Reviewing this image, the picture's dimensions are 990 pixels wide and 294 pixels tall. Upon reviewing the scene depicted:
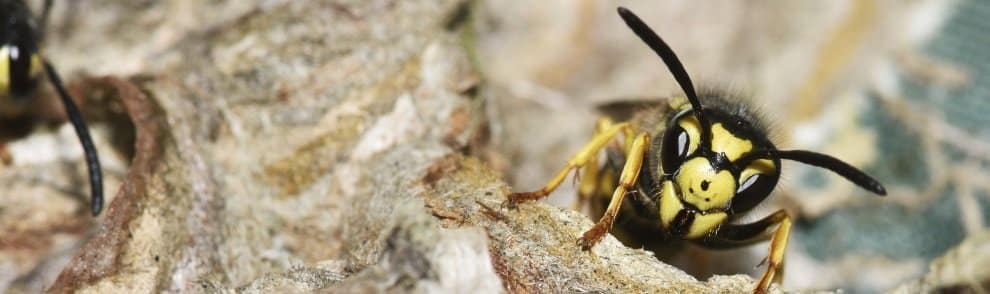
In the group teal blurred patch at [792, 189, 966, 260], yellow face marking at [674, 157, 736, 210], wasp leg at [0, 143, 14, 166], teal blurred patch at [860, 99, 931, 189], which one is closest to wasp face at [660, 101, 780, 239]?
yellow face marking at [674, 157, 736, 210]

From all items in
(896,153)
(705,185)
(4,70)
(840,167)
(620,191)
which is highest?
(896,153)

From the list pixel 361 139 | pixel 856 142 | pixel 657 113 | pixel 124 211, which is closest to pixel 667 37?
pixel 856 142

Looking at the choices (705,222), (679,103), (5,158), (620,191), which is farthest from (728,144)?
(5,158)

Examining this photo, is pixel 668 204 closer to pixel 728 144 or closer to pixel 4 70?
pixel 728 144

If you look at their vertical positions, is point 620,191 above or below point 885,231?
below

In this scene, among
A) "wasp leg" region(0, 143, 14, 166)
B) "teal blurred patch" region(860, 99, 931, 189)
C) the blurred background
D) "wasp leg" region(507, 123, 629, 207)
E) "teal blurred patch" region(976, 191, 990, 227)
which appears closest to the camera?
"wasp leg" region(507, 123, 629, 207)

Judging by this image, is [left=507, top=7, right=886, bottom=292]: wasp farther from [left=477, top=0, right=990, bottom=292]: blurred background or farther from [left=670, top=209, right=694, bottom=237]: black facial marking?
[left=477, top=0, right=990, bottom=292]: blurred background

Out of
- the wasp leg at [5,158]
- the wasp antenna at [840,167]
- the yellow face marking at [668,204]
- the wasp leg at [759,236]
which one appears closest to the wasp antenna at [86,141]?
the wasp leg at [5,158]
